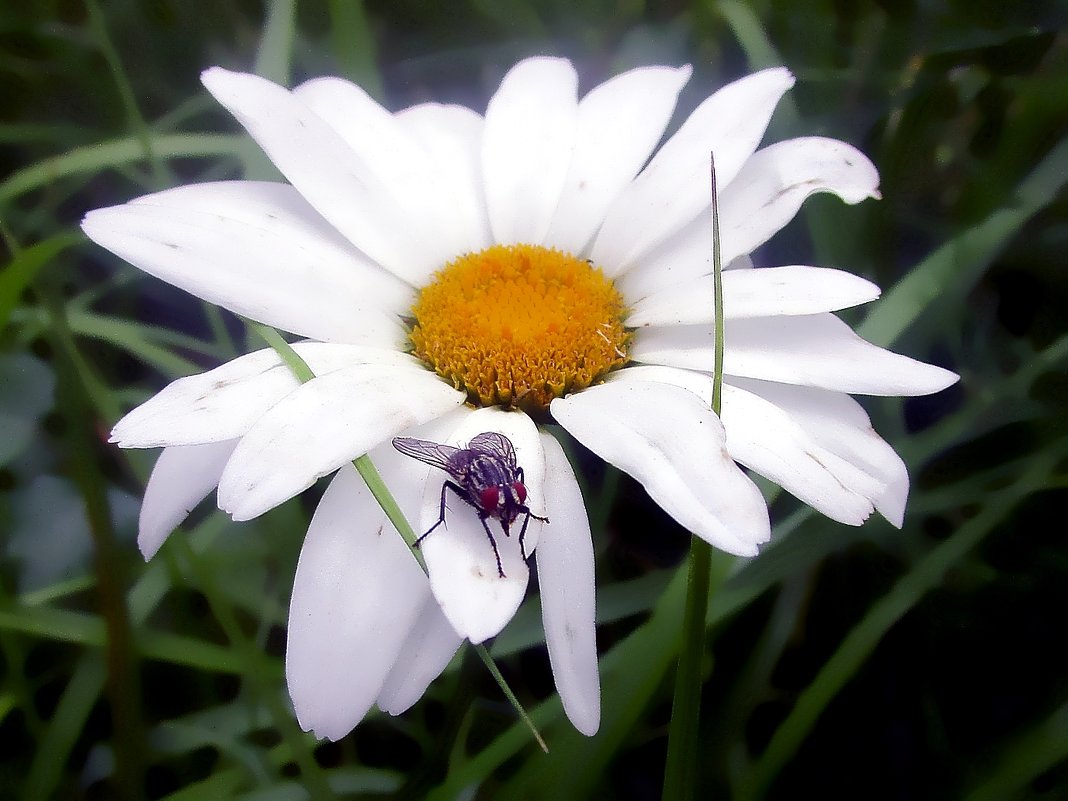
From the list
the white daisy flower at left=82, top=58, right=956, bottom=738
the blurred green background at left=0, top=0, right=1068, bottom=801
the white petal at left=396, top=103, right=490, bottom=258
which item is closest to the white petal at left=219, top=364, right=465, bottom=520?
the white daisy flower at left=82, top=58, right=956, bottom=738

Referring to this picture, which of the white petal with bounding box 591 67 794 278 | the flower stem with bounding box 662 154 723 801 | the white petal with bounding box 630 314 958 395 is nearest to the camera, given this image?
the flower stem with bounding box 662 154 723 801

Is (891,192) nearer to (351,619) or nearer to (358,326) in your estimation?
(358,326)

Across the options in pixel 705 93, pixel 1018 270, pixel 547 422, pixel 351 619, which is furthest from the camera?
pixel 705 93

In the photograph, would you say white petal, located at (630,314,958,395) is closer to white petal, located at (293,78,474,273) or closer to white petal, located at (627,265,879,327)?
white petal, located at (627,265,879,327)

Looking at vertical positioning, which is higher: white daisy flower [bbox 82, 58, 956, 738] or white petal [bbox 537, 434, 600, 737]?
white daisy flower [bbox 82, 58, 956, 738]

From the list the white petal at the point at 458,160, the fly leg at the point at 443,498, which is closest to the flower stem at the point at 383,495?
the fly leg at the point at 443,498

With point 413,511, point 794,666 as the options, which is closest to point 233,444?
point 413,511
